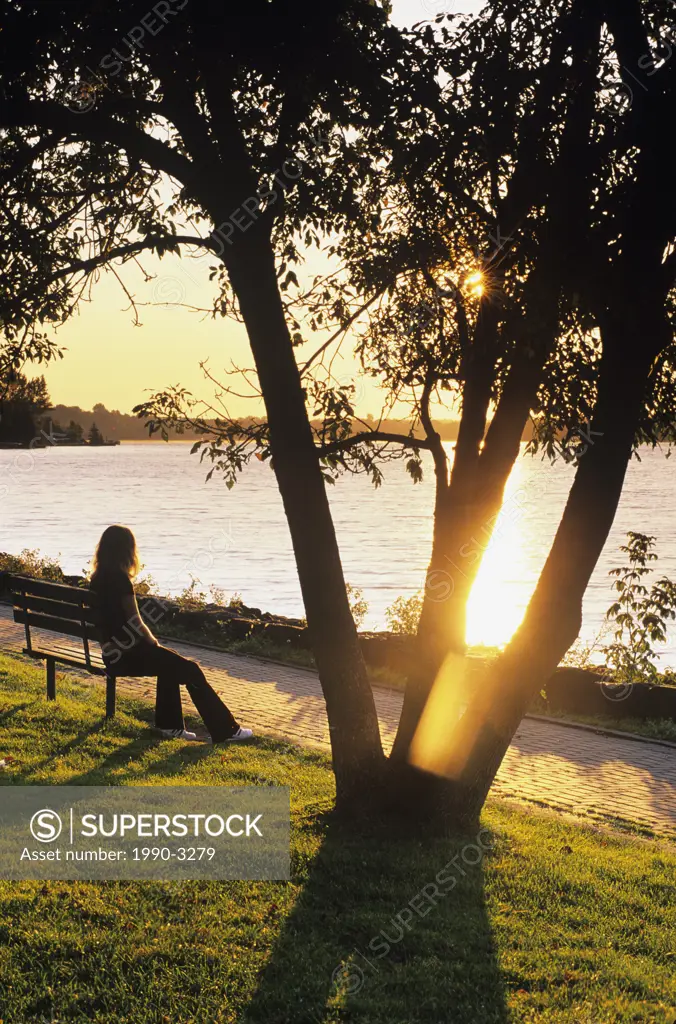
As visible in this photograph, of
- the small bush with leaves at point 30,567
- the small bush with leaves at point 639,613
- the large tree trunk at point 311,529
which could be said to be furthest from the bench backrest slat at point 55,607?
the small bush with leaves at point 30,567

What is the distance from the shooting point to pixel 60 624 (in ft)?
34.2

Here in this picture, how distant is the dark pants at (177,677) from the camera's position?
9.13 meters

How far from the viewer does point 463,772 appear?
22.2ft

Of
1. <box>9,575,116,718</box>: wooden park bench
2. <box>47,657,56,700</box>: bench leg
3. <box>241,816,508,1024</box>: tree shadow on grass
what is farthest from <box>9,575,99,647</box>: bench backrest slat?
<box>241,816,508,1024</box>: tree shadow on grass

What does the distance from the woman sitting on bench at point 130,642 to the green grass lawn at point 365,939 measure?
84.4 inches

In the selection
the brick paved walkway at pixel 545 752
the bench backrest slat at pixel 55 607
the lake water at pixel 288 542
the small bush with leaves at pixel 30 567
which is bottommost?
the lake water at pixel 288 542

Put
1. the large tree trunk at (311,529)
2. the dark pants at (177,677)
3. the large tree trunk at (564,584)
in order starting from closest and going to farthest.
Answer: the large tree trunk at (564,584)
the large tree trunk at (311,529)
the dark pants at (177,677)

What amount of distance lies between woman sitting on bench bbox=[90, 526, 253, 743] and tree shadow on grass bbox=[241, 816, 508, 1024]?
2.72 m

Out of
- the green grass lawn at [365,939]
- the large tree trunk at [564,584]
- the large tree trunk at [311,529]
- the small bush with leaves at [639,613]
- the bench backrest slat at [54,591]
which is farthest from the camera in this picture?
the bench backrest slat at [54,591]

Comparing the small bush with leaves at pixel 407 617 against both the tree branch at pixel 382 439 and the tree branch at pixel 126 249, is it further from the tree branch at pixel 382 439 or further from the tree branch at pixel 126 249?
the tree branch at pixel 126 249

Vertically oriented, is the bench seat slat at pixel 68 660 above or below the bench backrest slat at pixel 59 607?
below

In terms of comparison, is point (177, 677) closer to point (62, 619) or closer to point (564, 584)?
point (62, 619)

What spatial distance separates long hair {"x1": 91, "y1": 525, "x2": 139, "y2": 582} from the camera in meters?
9.17

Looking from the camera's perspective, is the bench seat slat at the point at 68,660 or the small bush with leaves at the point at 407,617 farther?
the small bush with leaves at the point at 407,617
